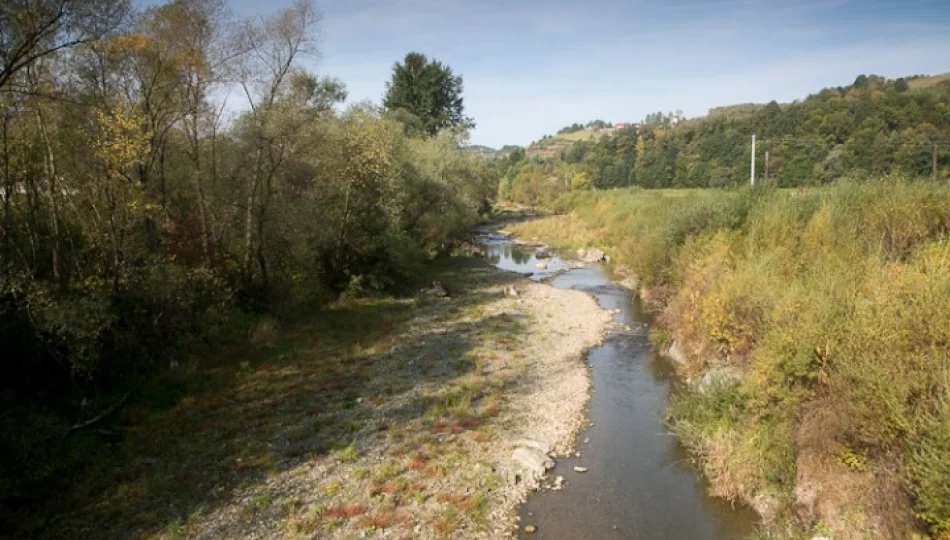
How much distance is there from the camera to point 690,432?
14.5m

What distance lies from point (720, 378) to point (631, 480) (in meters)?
4.09

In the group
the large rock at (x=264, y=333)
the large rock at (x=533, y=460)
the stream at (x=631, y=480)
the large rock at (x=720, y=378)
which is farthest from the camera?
the large rock at (x=264, y=333)

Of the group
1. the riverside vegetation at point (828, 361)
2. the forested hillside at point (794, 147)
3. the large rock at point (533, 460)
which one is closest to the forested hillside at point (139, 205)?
the large rock at point (533, 460)

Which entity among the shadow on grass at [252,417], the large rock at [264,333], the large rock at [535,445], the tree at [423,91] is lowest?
the large rock at [535,445]

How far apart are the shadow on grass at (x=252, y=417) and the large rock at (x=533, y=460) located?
2.23 meters

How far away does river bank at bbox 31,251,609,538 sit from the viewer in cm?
1126

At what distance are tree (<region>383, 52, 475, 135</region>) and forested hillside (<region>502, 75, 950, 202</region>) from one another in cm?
3287

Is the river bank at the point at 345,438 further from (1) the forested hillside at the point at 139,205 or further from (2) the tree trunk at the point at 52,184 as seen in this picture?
(2) the tree trunk at the point at 52,184

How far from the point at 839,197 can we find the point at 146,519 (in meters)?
22.6

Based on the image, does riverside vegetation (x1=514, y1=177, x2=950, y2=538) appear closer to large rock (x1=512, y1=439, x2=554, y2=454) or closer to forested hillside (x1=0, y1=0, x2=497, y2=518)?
large rock (x1=512, y1=439, x2=554, y2=454)

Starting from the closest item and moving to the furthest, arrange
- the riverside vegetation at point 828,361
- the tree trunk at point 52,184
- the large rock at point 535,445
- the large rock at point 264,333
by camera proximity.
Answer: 1. the riverside vegetation at point 828,361
2. the tree trunk at point 52,184
3. the large rock at point 535,445
4. the large rock at point 264,333

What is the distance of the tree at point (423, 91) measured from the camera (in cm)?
6234

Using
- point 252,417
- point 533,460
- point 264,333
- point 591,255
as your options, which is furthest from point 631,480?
point 591,255

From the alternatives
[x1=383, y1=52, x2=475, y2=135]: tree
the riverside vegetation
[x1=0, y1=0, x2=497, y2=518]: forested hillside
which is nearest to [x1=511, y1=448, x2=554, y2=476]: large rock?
the riverside vegetation
